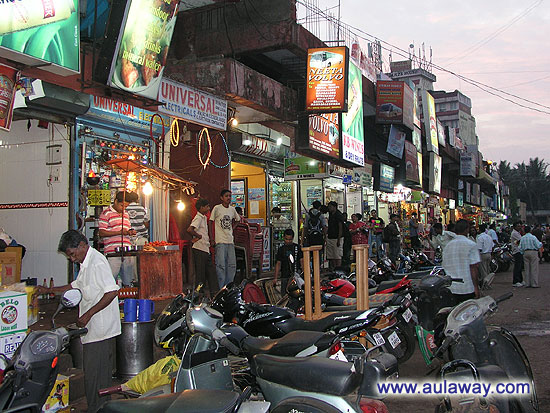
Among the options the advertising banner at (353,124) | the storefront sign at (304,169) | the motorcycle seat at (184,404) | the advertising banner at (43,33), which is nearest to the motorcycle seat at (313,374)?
the motorcycle seat at (184,404)

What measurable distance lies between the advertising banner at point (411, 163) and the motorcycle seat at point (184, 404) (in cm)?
2655

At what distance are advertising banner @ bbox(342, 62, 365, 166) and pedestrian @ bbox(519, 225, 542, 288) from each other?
21.2 ft

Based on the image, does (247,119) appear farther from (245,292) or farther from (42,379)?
(42,379)

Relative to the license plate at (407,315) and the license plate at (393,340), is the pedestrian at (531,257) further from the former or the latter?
the license plate at (393,340)

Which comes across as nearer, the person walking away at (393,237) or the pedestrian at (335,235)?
the pedestrian at (335,235)

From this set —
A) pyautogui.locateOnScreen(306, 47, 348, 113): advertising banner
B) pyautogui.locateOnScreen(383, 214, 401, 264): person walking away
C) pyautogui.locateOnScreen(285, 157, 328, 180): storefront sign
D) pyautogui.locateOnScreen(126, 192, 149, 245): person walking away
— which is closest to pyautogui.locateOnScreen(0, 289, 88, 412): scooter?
pyautogui.locateOnScreen(126, 192, 149, 245): person walking away

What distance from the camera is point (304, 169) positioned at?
17141mm

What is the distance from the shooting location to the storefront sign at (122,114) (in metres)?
9.93

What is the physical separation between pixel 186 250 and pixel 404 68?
63.2 m

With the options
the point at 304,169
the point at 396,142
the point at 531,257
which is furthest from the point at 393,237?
the point at 396,142

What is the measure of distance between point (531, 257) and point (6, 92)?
44.4 ft

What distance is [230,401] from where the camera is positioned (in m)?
2.72

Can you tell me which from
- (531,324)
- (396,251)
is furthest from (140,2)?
(396,251)

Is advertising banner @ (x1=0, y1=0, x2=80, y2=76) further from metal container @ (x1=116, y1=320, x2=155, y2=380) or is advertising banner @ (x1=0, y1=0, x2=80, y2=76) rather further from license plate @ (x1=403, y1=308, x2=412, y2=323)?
license plate @ (x1=403, y1=308, x2=412, y2=323)
